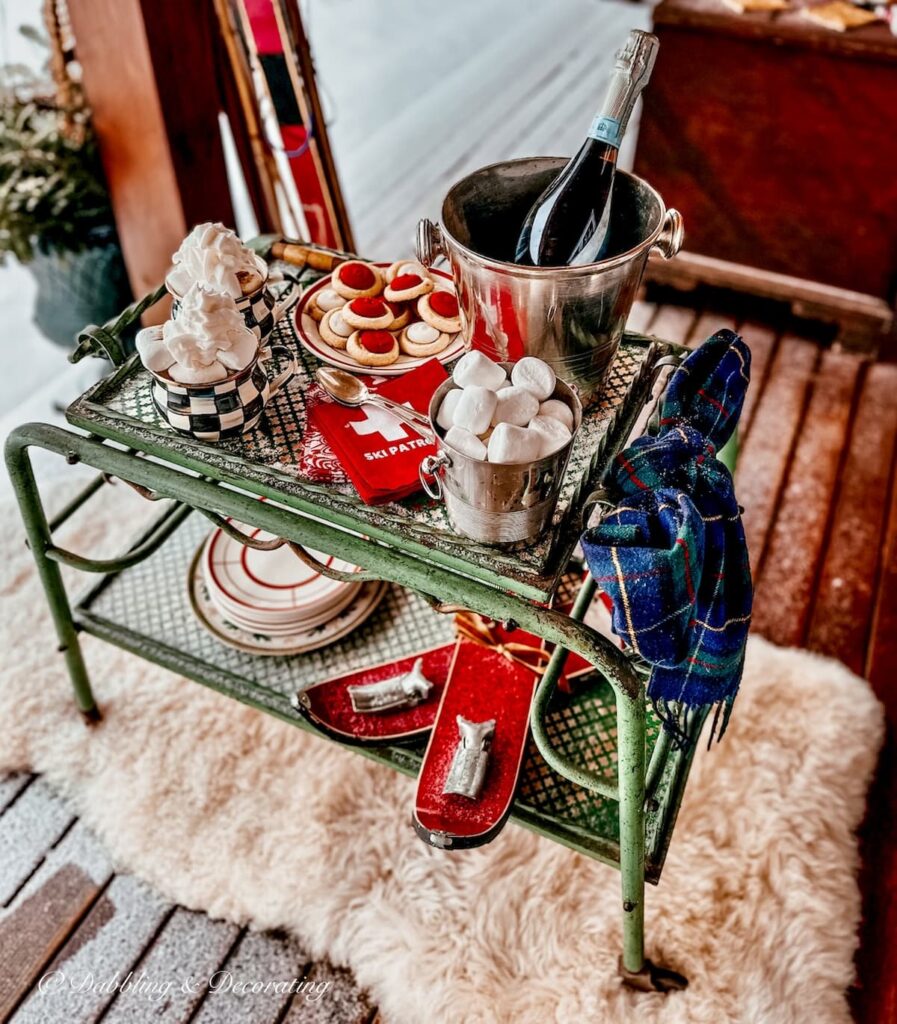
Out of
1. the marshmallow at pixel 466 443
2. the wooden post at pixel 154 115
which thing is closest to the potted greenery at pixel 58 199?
the wooden post at pixel 154 115

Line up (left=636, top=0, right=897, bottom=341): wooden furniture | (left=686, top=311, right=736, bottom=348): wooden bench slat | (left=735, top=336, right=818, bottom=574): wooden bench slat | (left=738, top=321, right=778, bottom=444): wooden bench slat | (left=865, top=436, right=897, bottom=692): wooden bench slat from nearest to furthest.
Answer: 1. (left=865, top=436, right=897, bottom=692): wooden bench slat
2. (left=735, top=336, right=818, bottom=574): wooden bench slat
3. (left=636, top=0, right=897, bottom=341): wooden furniture
4. (left=738, top=321, right=778, bottom=444): wooden bench slat
5. (left=686, top=311, right=736, bottom=348): wooden bench slat

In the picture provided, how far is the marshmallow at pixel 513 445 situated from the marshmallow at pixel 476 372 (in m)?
0.07

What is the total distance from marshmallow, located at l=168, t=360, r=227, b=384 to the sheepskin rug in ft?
2.25

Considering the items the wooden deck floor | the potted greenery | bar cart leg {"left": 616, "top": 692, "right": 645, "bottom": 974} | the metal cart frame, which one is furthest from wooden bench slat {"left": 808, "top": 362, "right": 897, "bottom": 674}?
the potted greenery

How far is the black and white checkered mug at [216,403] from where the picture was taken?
3.19 feet

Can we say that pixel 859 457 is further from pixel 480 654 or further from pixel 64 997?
pixel 64 997

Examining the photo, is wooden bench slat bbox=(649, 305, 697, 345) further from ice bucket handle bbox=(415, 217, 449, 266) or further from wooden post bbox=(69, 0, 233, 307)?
ice bucket handle bbox=(415, 217, 449, 266)

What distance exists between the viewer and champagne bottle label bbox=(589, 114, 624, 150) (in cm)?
96

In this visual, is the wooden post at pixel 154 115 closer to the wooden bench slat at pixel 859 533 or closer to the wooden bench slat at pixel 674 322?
the wooden bench slat at pixel 674 322

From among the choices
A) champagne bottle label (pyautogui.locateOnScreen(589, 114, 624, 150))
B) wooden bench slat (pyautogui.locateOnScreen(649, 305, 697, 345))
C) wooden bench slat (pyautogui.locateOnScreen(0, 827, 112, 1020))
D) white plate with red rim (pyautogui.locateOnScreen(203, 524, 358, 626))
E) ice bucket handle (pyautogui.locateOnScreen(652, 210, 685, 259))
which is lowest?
wooden bench slat (pyautogui.locateOnScreen(0, 827, 112, 1020))

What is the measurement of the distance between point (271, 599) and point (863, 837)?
92cm

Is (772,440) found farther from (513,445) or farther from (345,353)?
(513,445)

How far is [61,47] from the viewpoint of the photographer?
1.85 metres

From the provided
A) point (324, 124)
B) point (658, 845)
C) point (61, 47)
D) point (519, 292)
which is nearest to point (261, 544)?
point (519, 292)
